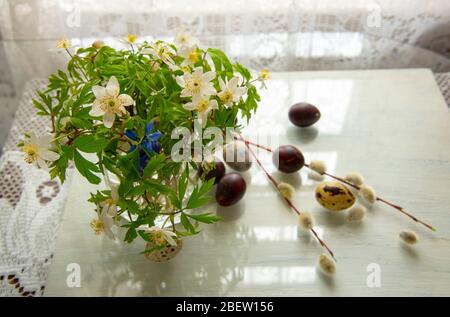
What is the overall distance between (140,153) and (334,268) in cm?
37

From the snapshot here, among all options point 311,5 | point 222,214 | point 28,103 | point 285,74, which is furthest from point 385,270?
point 28,103

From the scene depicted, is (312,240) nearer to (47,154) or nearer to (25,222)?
(47,154)

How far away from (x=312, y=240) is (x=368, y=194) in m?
0.14

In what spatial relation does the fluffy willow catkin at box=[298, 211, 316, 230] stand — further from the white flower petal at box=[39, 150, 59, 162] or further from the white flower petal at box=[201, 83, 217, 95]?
the white flower petal at box=[39, 150, 59, 162]

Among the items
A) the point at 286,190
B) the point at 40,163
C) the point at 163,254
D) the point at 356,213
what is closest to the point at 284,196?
the point at 286,190

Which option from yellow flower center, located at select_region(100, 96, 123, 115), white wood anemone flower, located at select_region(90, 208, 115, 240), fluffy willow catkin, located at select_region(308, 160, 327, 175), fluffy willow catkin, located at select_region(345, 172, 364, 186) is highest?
yellow flower center, located at select_region(100, 96, 123, 115)

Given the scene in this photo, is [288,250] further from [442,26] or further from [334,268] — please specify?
[442,26]

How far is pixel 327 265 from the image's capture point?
2.80ft

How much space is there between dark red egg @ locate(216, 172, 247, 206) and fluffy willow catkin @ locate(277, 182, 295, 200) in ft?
0.24

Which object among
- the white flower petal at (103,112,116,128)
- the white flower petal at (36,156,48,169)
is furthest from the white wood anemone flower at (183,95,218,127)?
the white flower petal at (36,156,48,169)

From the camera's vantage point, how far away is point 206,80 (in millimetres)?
717

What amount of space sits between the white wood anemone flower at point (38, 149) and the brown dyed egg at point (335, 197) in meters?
0.48

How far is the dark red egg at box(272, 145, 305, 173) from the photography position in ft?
3.27

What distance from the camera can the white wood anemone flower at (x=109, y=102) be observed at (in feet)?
2.22
